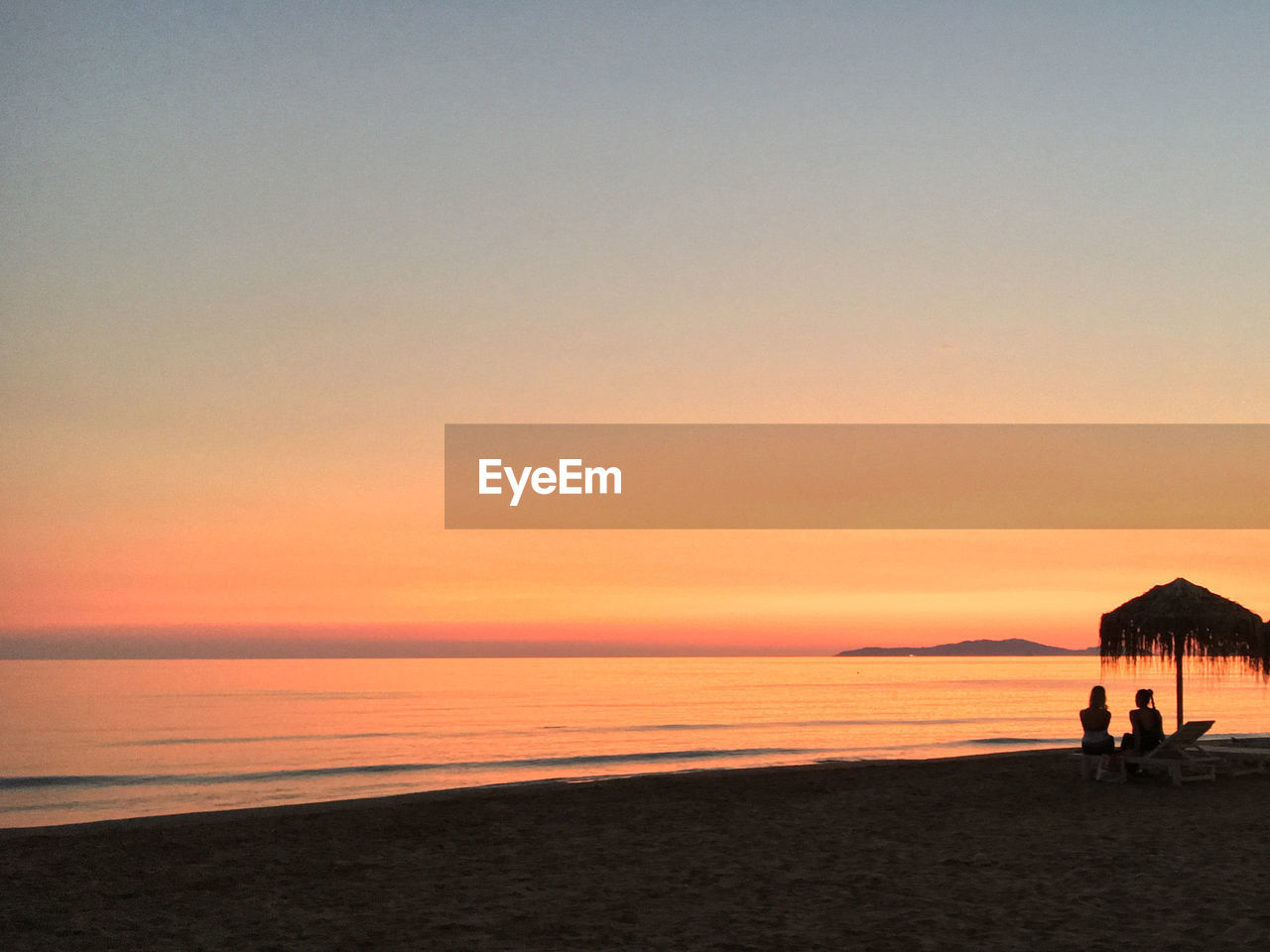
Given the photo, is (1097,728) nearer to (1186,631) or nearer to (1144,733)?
(1144,733)

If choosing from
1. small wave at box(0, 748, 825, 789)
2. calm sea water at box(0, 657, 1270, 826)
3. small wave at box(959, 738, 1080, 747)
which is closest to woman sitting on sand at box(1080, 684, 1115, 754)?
calm sea water at box(0, 657, 1270, 826)

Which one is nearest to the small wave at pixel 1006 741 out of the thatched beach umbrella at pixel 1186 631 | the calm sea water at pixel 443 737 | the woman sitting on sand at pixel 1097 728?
the calm sea water at pixel 443 737

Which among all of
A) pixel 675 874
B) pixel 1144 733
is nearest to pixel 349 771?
pixel 1144 733

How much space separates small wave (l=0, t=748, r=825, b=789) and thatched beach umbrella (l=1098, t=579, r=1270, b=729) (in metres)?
13.9

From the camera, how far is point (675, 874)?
827cm

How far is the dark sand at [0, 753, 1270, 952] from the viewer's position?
253 inches

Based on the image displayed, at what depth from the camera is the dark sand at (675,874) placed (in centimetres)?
642

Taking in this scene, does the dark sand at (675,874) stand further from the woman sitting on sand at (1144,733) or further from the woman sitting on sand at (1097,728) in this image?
the woman sitting on sand at (1144,733)

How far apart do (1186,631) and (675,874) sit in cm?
1253

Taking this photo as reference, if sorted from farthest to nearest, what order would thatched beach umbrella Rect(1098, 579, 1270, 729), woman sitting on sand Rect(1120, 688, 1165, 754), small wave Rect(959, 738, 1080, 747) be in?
small wave Rect(959, 738, 1080, 747) → thatched beach umbrella Rect(1098, 579, 1270, 729) → woman sitting on sand Rect(1120, 688, 1165, 754)

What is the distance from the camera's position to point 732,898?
7.36 metres

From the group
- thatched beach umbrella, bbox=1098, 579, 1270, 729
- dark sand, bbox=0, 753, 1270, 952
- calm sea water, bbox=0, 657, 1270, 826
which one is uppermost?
thatched beach umbrella, bbox=1098, 579, 1270, 729

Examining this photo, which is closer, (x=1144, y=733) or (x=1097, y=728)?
(x=1097, y=728)

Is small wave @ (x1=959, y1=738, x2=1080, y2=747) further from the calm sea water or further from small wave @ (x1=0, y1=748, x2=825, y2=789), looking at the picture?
small wave @ (x1=0, y1=748, x2=825, y2=789)
